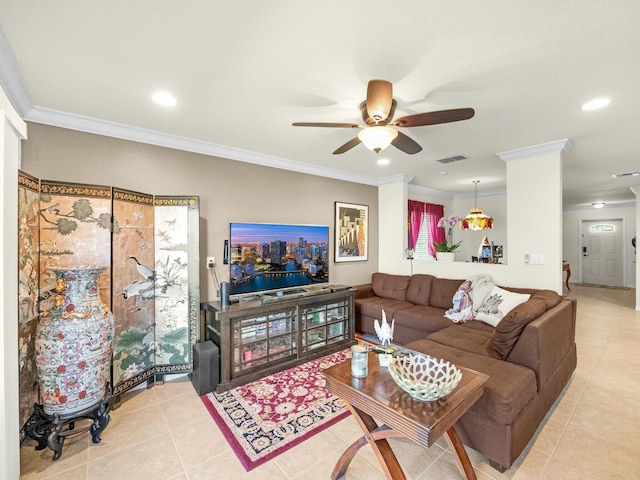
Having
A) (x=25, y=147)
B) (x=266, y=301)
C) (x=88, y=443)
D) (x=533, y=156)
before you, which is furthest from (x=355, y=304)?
(x=25, y=147)

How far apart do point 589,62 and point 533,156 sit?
72.6 inches

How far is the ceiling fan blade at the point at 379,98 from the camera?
1704 mm

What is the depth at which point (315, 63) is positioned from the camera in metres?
1.82

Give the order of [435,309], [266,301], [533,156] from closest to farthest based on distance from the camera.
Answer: [266,301] < [533,156] < [435,309]

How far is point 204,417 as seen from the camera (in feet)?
7.72

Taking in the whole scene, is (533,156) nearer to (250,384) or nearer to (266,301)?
(266,301)

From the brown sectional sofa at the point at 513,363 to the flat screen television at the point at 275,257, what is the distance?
1.72m

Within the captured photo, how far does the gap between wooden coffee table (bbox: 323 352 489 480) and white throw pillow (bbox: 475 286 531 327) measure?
1.59 metres

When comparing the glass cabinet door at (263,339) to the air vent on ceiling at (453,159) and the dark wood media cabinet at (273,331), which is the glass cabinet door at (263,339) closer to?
the dark wood media cabinet at (273,331)

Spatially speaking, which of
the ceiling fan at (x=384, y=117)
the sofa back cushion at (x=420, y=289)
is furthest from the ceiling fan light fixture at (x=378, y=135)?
the sofa back cushion at (x=420, y=289)

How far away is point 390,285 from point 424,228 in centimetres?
241

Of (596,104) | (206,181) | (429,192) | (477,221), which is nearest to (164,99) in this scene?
(206,181)

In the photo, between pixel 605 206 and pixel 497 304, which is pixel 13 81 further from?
pixel 605 206

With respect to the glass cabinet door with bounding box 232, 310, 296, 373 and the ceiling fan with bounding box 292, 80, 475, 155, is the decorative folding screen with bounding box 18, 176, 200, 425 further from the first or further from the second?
the ceiling fan with bounding box 292, 80, 475, 155
